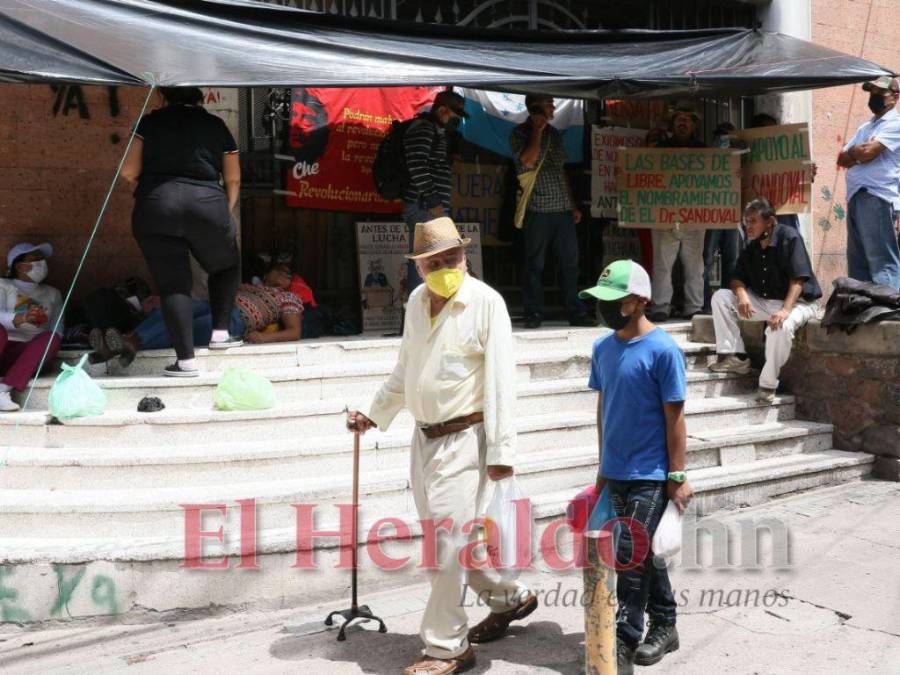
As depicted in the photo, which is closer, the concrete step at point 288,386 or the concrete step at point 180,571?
the concrete step at point 180,571

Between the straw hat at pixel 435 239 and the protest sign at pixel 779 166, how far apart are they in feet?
17.9

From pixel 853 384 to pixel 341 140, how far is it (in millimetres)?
4644

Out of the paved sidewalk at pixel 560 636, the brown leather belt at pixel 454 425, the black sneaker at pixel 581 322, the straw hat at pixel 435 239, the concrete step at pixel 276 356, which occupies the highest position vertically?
the straw hat at pixel 435 239

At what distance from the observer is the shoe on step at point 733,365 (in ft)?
24.7

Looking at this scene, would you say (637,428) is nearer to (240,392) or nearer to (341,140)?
(240,392)

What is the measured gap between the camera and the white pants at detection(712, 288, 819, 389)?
23.4 feet

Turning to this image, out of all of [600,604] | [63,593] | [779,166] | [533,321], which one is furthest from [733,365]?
[63,593]

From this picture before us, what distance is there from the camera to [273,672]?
4.06 m

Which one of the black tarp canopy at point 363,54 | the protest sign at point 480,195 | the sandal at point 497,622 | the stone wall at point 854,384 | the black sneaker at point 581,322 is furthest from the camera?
the protest sign at point 480,195

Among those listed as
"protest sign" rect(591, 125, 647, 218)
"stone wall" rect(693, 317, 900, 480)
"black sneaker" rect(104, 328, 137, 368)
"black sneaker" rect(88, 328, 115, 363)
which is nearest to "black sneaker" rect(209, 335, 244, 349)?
"black sneaker" rect(104, 328, 137, 368)

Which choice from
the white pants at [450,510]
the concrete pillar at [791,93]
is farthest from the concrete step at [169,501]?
the concrete pillar at [791,93]

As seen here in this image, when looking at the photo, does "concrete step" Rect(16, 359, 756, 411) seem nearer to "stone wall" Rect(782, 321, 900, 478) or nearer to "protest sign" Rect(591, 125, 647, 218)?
"stone wall" Rect(782, 321, 900, 478)

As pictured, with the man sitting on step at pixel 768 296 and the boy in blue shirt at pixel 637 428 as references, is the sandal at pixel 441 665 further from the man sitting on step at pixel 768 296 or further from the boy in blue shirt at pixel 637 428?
the man sitting on step at pixel 768 296

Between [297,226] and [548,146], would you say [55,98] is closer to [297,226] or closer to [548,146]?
[297,226]
